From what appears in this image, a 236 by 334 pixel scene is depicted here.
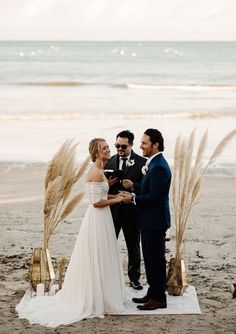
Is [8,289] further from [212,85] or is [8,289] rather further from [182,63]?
[182,63]

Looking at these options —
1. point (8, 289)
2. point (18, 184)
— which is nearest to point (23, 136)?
point (18, 184)

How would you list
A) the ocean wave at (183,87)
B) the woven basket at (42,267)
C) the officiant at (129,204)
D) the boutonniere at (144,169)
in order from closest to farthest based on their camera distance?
the boutonniere at (144,169)
the officiant at (129,204)
the woven basket at (42,267)
the ocean wave at (183,87)

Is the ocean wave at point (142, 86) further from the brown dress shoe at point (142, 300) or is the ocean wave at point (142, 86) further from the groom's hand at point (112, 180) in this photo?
the brown dress shoe at point (142, 300)

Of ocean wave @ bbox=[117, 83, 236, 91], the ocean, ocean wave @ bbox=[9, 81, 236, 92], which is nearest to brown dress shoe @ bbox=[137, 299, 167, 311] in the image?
the ocean

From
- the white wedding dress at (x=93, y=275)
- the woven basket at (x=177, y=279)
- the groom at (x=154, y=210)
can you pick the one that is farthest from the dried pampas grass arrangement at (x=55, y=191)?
the woven basket at (x=177, y=279)

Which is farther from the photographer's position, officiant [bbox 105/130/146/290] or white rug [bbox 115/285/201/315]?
officiant [bbox 105/130/146/290]

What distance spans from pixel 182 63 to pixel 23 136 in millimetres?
46783

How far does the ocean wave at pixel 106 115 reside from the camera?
83.9 ft

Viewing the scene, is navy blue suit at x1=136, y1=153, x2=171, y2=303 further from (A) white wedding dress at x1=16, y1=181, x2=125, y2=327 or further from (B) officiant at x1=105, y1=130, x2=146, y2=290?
(B) officiant at x1=105, y1=130, x2=146, y2=290

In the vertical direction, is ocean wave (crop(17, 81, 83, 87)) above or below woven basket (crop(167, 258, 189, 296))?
above

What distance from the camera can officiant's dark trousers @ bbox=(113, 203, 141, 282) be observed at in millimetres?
8297

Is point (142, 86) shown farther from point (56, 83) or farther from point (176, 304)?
point (176, 304)

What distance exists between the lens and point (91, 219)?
7656 mm

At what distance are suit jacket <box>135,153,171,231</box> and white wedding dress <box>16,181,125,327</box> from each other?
37 cm
